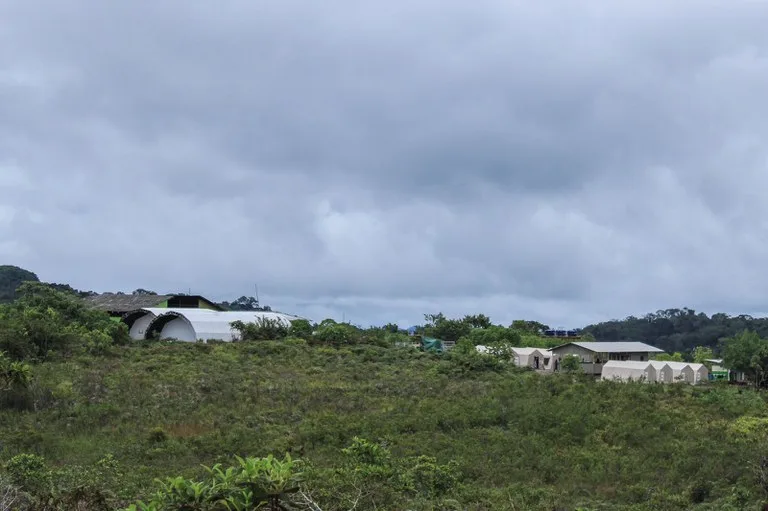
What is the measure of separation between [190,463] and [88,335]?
667 inches

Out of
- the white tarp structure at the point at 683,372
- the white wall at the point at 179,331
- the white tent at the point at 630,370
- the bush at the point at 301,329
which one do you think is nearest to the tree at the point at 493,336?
the white tent at the point at 630,370

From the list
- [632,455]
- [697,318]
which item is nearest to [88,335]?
[632,455]

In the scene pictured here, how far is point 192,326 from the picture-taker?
3584 cm

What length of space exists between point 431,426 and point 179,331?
78.6 feet

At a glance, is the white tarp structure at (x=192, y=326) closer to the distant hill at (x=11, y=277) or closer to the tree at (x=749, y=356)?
the tree at (x=749, y=356)

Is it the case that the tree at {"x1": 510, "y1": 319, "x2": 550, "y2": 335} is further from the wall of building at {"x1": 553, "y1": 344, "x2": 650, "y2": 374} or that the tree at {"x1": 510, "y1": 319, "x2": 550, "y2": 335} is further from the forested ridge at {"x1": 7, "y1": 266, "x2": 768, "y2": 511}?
the forested ridge at {"x1": 7, "y1": 266, "x2": 768, "y2": 511}

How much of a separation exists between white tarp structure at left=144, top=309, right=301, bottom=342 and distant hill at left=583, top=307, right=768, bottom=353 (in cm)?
6229

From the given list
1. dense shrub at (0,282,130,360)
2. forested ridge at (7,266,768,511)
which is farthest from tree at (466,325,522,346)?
dense shrub at (0,282,130,360)

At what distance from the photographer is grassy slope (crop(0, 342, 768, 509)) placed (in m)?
12.5

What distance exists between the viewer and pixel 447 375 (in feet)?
84.4

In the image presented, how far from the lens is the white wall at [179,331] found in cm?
3594

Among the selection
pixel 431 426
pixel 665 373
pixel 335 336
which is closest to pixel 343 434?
pixel 431 426

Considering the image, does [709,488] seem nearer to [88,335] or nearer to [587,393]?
[587,393]

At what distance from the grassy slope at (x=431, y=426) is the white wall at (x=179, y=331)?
10673 millimetres
